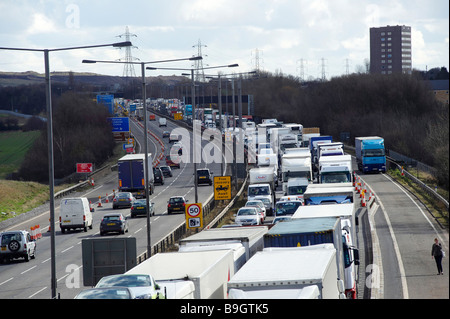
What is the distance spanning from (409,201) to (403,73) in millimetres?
87071

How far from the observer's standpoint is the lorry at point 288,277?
1220 centimetres

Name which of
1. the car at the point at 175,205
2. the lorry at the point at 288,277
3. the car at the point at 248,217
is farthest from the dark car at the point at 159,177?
the lorry at the point at 288,277

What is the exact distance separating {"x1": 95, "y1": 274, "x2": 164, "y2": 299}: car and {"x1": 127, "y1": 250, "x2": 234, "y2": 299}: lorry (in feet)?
0.66

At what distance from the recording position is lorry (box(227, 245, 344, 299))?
12.2 metres

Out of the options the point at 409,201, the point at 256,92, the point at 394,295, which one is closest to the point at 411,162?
the point at 409,201

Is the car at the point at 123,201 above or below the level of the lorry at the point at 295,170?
below

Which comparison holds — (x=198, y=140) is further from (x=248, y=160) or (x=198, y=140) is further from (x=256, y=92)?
(x=248, y=160)

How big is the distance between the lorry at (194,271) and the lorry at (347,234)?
451cm

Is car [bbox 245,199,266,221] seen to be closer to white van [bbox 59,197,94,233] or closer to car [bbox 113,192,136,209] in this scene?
white van [bbox 59,197,94,233]

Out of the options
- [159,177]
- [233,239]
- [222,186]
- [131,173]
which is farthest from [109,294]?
[159,177]

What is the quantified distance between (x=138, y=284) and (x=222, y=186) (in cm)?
3001

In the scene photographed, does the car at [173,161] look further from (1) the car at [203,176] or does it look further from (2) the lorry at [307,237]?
(2) the lorry at [307,237]

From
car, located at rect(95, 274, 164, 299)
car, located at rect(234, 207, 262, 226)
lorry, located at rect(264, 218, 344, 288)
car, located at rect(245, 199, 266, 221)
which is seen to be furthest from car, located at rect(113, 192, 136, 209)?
car, located at rect(95, 274, 164, 299)

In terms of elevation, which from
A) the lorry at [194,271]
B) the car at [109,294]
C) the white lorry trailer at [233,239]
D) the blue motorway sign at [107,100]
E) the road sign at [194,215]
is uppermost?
the blue motorway sign at [107,100]
